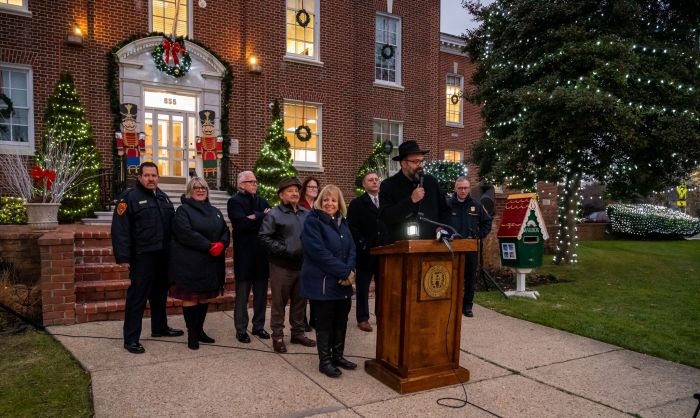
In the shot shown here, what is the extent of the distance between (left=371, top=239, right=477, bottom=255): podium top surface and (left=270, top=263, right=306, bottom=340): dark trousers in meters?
1.35

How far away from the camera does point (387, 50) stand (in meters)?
15.9

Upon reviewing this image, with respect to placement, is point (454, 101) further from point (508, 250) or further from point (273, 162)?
point (508, 250)

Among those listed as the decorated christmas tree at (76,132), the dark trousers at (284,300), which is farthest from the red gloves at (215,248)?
the decorated christmas tree at (76,132)

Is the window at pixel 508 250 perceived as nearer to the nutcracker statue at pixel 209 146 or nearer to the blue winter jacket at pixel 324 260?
the blue winter jacket at pixel 324 260

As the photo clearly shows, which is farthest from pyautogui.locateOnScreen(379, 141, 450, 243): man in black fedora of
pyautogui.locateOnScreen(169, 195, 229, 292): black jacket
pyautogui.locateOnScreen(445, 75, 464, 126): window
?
pyautogui.locateOnScreen(445, 75, 464, 126): window

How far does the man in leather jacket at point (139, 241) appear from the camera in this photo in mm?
4684

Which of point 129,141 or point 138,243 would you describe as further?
point 129,141

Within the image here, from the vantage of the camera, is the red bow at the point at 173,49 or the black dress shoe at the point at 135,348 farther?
the red bow at the point at 173,49

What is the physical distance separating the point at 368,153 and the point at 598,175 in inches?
276

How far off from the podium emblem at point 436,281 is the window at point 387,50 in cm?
1292

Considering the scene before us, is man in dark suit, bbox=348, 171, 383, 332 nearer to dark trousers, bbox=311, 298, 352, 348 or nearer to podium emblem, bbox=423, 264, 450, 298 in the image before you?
dark trousers, bbox=311, 298, 352, 348

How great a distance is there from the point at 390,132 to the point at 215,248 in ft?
39.9

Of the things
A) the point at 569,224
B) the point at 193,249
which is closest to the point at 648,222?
the point at 569,224

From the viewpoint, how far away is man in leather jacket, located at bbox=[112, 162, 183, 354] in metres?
4.68
